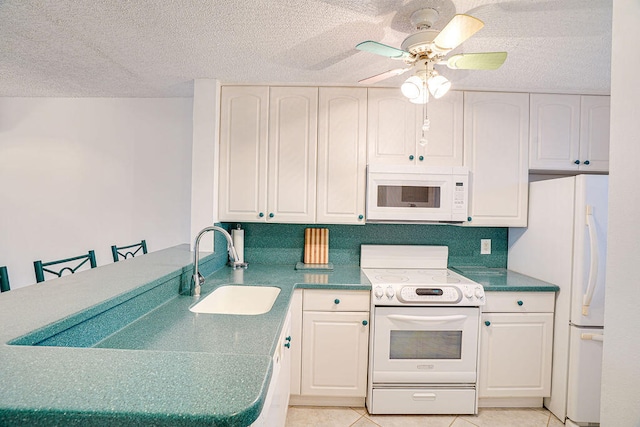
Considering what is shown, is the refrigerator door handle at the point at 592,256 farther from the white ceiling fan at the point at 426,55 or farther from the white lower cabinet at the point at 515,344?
the white ceiling fan at the point at 426,55

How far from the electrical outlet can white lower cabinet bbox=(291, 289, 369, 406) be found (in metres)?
1.26

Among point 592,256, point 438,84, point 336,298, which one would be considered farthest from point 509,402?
point 438,84

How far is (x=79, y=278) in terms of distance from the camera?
4.53 ft

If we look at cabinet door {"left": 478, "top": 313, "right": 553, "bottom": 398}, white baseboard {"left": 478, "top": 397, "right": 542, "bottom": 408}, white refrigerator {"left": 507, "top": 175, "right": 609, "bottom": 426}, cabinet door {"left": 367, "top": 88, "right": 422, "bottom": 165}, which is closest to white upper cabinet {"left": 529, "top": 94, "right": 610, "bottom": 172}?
white refrigerator {"left": 507, "top": 175, "right": 609, "bottom": 426}

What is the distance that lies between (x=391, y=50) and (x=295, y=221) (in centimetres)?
136

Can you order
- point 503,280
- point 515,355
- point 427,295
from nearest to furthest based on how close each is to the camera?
1. point 427,295
2. point 515,355
3. point 503,280

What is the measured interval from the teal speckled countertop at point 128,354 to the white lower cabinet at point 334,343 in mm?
451

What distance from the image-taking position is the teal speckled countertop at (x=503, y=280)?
2.09 m

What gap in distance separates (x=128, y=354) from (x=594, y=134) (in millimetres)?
3139

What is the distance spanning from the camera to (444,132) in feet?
7.87

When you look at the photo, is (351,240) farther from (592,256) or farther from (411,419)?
(592,256)

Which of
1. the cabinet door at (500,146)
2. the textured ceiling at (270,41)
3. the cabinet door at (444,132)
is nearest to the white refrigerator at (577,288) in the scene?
the cabinet door at (500,146)

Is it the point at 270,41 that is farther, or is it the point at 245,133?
the point at 245,133

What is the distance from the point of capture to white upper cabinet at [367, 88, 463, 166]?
7.86 feet
